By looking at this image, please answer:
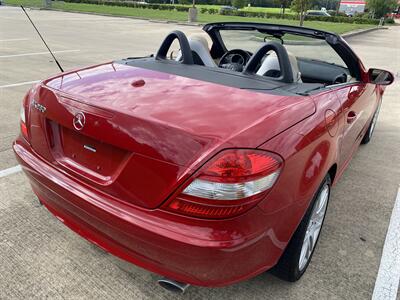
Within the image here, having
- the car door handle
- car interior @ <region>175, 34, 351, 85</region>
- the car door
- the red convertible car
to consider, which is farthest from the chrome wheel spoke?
car interior @ <region>175, 34, 351, 85</region>

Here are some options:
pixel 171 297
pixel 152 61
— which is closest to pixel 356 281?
pixel 171 297

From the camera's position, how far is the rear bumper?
163cm

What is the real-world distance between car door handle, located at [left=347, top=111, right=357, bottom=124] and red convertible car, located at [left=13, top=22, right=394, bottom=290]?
0.20 metres

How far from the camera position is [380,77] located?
10.8 ft

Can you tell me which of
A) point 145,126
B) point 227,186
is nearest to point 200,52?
point 145,126

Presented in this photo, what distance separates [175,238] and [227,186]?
1.06 feet

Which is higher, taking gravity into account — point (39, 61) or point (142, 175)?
point (142, 175)

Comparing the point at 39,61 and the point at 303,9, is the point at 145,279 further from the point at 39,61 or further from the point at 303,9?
the point at 303,9

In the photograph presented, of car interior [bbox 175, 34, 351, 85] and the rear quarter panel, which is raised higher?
car interior [bbox 175, 34, 351, 85]

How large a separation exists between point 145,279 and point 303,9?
20111 mm

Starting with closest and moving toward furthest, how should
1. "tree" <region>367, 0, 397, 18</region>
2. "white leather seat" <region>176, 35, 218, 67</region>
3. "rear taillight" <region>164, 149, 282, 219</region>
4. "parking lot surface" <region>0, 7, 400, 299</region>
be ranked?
"rear taillight" <region>164, 149, 282, 219</region> → "parking lot surface" <region>0, 7, 400, 299</region> → "white leather seat" <region>176, 35, 218, 67</region> → "tree" <region>367, 0, 397, 18</region>

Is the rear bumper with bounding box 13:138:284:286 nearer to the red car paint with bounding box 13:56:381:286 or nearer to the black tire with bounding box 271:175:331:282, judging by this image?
the red car paint with bounding box 13:56:381:286

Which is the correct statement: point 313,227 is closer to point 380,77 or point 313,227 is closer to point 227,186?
point 227,186

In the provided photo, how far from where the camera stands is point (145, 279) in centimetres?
230
